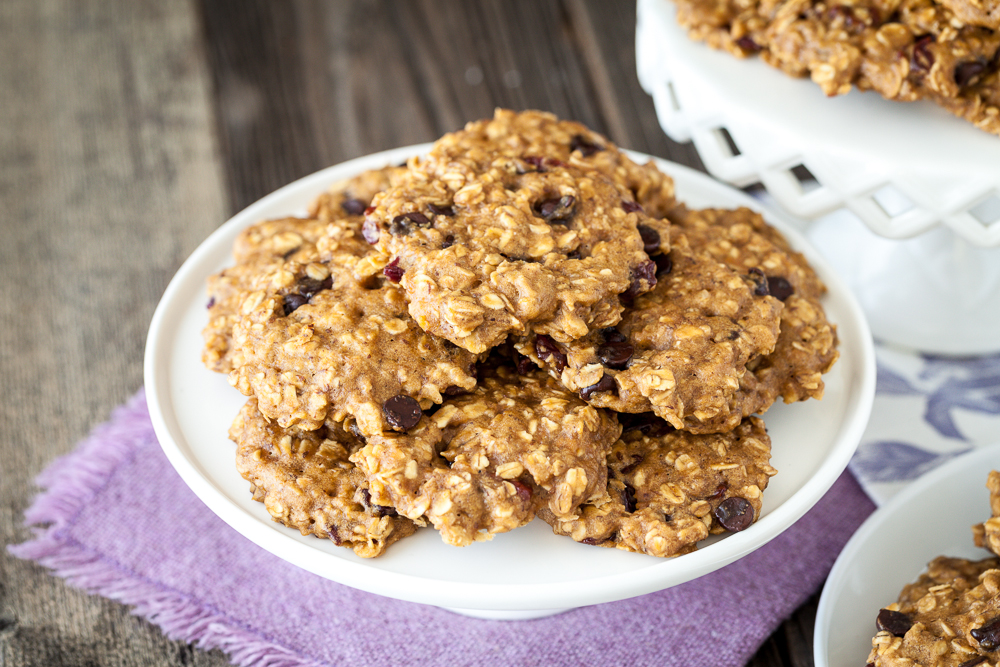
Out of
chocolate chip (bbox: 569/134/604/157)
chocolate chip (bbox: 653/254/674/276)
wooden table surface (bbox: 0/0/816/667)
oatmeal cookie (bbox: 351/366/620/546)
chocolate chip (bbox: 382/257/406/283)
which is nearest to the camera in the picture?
oatmeal cookie (bbox: 351/366/620/546)

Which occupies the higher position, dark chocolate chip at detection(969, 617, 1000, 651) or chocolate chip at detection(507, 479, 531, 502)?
chocolate chip at detection(507, 479, 531, 502)

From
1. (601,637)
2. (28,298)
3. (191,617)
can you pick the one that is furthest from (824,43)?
(28,298)

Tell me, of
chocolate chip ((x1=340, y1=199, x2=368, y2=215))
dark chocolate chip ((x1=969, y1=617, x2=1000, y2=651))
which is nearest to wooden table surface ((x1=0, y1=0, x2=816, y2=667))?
chocolate chip ((x1=340, y1=199, x2=368, y2=215))

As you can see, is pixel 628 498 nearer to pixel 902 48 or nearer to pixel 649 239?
pixel 649 239

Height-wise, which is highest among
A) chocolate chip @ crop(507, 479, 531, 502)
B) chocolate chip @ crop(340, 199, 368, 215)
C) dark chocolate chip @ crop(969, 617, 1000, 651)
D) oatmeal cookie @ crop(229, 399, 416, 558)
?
chocolate chip @ crop(340, 199, 368, 215)

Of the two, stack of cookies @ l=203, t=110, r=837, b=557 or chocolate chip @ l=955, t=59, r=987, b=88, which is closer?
stack of cookies @ l=203, t=110, r=837, b=557

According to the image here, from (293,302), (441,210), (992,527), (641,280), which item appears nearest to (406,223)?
(441,210)

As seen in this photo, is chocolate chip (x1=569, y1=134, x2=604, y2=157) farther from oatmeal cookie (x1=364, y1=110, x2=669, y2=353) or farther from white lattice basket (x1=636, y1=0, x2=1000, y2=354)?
white lattice basket (x1=636, y1=0, x2=1000, y2=354)

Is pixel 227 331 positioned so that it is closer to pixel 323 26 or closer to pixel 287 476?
pixel 287 476
